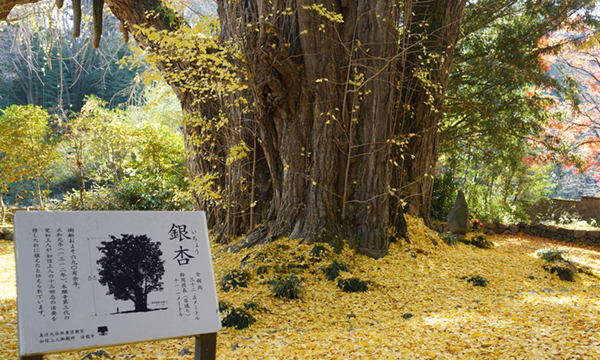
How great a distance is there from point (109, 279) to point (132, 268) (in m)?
0.10

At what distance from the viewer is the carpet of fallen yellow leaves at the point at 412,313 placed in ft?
7.69

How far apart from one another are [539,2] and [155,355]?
7.84m

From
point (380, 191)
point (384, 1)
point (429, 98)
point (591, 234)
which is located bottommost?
point (591, 234)

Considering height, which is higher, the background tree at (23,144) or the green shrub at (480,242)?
the background tree at (23,144)

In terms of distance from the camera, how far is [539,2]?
23.1 feet

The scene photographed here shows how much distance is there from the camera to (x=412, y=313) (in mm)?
3229

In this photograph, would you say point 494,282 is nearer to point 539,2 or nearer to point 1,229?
point 539,2

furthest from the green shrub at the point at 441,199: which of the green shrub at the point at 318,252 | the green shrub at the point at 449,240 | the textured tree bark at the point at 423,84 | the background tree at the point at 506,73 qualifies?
the green shrub at the point at 318,252

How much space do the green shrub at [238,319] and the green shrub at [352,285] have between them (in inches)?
38.6

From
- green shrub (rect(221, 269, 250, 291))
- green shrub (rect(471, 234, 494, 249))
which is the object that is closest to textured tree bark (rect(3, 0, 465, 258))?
green shrub (rect(221, 269, 250, 291))

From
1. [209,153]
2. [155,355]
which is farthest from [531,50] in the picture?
[155,355]

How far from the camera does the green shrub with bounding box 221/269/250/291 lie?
363 centimetres

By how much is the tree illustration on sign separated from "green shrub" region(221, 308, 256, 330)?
1235mm

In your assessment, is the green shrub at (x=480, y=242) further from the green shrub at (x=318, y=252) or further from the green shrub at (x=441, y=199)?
the green shrub at (x=318, y=252)
